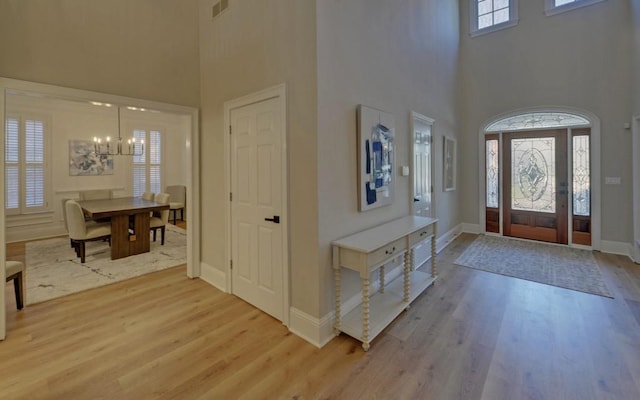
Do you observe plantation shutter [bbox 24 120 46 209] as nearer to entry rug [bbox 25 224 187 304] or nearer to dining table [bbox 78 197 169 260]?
entry rug [bbox 25 224 187 304]

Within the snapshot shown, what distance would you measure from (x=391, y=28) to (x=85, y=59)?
3266 mm

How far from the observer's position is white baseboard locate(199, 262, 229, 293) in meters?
3.38

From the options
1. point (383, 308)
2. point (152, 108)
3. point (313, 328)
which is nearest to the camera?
point (313, 328)

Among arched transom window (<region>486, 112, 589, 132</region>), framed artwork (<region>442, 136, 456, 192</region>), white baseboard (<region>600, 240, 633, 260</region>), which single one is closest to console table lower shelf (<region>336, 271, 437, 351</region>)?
framed artwork (<region>442, 136, 456, 192</region>)

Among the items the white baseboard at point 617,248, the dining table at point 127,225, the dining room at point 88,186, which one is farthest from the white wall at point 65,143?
the white baseboard at point 617,248

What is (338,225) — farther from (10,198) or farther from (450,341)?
(10,198)

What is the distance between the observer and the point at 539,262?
4227 millimetres

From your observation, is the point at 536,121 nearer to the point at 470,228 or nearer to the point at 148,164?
the point at 470,228

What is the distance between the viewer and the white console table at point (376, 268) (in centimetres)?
222

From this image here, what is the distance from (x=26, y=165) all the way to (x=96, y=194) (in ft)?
4.28

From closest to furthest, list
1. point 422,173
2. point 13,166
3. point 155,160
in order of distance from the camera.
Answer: point 422,173, point 13,166, point 155,160

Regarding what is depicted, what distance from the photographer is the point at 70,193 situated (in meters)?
6.30

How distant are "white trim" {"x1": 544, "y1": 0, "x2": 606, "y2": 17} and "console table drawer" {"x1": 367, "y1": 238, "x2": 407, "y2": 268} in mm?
5541

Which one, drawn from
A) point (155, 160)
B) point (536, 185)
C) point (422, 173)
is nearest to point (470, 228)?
point (536, 185)
